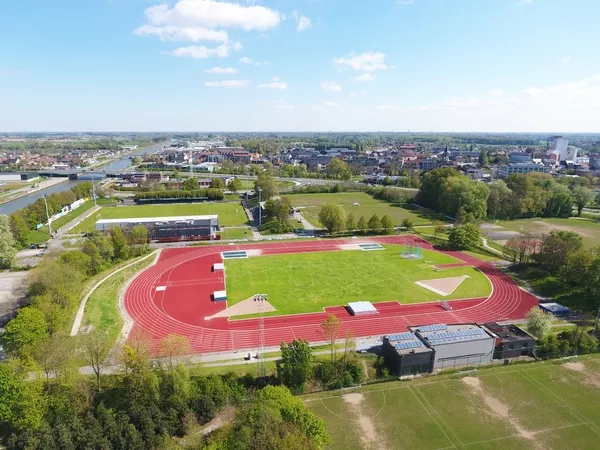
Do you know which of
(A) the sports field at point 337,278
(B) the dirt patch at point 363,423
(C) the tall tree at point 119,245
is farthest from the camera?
(C) the tall tree at point 119,245

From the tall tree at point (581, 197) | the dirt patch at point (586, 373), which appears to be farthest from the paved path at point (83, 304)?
the tall tree at point (581, 197)

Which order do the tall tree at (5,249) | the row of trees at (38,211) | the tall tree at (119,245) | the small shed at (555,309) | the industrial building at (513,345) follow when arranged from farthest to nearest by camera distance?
the row of trees at (38,211)
the tall tree at (119,245)
the tall tree at (5,249)
the small shed at (555,309)
the industrial building at (513,345)

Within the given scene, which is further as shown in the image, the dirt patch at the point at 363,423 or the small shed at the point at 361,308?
the small shed at the point at 361,308

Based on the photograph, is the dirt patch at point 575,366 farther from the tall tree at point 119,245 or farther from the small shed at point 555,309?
the tall tree at point 119,245

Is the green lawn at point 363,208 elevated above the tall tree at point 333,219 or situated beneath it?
situated beneath

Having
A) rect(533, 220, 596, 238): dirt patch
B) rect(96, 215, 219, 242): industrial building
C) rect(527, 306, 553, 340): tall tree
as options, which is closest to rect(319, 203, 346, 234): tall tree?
rect(96, 215, 219, 242): industrial building

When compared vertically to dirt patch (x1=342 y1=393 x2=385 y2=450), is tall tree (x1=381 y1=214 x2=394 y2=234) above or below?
above

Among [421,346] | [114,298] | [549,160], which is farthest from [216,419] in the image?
[549,160]

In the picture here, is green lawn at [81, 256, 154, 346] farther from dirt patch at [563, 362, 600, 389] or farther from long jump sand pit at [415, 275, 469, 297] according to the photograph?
dirt patch at [563, 362, 600, 389]
